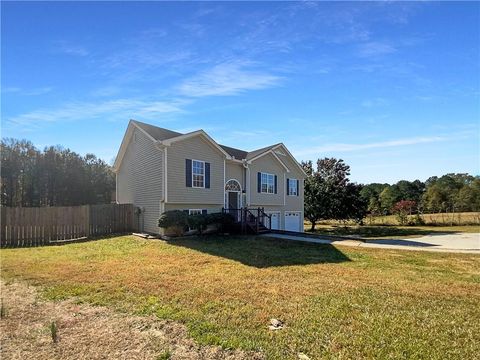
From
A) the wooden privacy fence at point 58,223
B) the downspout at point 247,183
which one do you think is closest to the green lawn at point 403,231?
the downspout at point 247,183

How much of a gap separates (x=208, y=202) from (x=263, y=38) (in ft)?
34.7

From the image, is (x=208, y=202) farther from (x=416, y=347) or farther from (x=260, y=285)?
(x=416, y=347)

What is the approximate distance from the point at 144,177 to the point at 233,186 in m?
5.81

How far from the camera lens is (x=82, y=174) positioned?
36062mm

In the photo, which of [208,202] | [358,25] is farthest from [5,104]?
[358,25]

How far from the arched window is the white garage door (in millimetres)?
6561

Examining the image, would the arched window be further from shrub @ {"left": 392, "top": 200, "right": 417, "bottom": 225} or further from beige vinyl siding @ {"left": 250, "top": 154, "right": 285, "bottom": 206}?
shrub @ {"left": 392, "top": 200, "right": 417, "bottom": 225}

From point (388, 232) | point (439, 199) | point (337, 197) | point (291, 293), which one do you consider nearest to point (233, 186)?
point (337, 197)

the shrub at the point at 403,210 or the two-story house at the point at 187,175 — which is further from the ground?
the two-story house at the point at 187,175

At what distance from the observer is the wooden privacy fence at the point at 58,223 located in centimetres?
1451

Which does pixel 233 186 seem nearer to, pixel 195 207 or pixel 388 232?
pixel 195 207

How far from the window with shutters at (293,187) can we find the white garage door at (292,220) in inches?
66.3

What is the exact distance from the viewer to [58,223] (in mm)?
15742

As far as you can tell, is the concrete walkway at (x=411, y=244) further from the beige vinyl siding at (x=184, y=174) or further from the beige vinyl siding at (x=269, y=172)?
the beige vinyl siding at (x=269, y=172)
